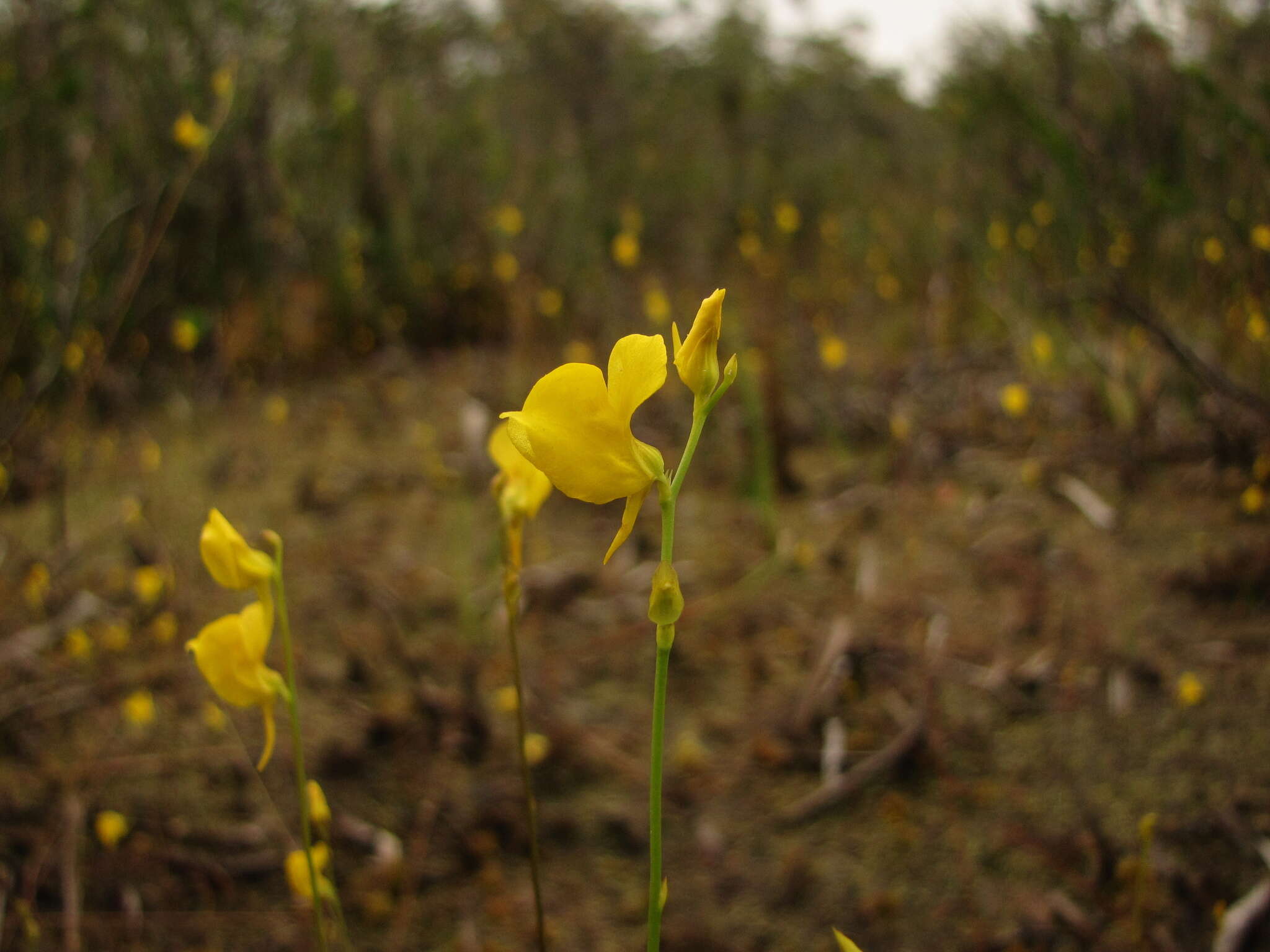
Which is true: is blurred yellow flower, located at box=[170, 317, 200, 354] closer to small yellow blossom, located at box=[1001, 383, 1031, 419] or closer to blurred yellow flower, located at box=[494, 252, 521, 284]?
blurred yellow flower, located at box=[494, 252, 521, 284]

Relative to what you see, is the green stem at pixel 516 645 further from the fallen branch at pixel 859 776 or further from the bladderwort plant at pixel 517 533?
the fallen branch at pixel 859 776

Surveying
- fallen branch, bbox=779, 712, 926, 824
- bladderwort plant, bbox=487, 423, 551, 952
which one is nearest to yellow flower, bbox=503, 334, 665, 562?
bladderwort plant, bbox=487, 423, 551, 952

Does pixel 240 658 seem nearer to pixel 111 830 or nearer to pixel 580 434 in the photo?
pixel 580 434

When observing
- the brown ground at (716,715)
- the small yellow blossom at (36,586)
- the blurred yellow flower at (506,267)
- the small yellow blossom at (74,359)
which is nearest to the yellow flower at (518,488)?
the brown ground at (716,715)

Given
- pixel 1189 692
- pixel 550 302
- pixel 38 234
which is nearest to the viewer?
pixel 1189 692

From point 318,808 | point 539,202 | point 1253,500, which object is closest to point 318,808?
point 318,808
